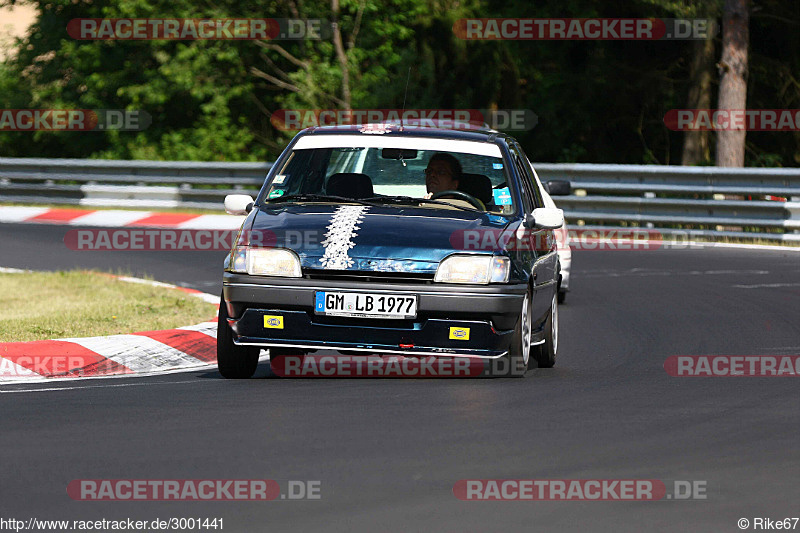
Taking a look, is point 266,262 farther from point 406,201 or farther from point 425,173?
point 425,173

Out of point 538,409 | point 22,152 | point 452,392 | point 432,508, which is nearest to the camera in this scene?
point 432,508

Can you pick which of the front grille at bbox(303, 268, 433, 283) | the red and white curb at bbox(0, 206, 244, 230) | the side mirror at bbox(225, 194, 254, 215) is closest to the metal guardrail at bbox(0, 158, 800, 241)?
the red and white curb at bbox(0, 206, 244, 230)

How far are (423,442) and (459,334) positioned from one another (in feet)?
5.63

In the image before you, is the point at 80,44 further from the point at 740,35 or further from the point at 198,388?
the point at 198,388

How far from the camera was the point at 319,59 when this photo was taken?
112ft

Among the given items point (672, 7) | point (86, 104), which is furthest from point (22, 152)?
point (672, 7)

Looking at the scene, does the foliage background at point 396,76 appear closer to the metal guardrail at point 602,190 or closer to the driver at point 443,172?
the metal guardrail at point 602,190

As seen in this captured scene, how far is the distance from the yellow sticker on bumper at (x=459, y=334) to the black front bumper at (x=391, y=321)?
15mm

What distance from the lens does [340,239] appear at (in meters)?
8.51

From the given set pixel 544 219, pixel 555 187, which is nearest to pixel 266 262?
pixel 544 219

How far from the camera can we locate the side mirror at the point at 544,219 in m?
9.27

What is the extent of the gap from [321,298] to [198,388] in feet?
2.88

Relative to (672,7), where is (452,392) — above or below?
below

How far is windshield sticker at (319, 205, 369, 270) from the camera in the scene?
841 cm
